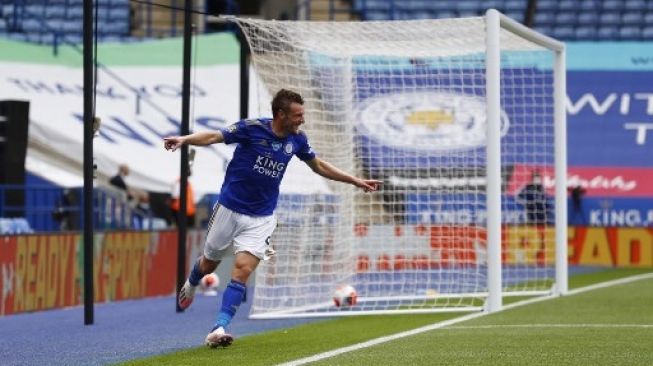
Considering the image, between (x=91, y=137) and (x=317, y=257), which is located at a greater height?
(x=91, y=137)

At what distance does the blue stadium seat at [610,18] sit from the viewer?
3585 centimetres

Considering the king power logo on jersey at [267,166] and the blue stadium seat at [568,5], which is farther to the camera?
the blue stadium seat at [568,5]

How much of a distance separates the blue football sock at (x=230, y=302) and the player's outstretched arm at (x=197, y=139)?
1068 millimetres

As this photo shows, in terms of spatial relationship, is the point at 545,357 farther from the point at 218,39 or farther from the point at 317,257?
the point at 218,39

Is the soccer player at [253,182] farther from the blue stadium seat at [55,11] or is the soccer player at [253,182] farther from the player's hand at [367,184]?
the blue stadium seat at [55,11]

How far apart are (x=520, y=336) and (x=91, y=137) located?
475 centimetres

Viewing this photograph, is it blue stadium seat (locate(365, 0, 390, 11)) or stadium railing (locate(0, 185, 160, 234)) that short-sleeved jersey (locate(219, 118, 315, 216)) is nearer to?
stadium railing (locate(0, 185, 160, 234))

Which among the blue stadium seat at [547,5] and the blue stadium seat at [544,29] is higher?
the blue stadium seat at [547,5]

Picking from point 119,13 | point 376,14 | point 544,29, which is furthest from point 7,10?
point 544,29

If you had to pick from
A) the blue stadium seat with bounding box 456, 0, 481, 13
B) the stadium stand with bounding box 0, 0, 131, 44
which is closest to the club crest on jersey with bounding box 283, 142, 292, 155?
the stadium stand with bounding box 0, 0, 131, 44

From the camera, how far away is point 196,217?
83.3 ft

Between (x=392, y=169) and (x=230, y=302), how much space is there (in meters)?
7.04

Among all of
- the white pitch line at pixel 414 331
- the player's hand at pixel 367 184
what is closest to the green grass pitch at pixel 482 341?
the white pitch line at pixel 414 331

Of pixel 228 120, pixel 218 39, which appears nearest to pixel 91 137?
pixel 228 120
